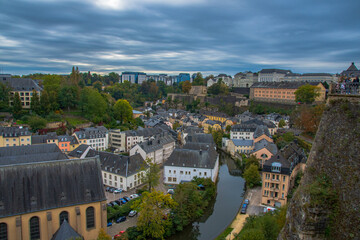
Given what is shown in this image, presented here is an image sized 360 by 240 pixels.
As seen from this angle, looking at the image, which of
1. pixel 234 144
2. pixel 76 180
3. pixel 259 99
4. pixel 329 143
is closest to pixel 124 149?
pixel 234 144

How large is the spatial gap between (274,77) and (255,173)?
3128 inches

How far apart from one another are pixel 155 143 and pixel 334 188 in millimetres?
35070

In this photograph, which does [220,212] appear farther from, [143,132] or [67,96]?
[67,96]

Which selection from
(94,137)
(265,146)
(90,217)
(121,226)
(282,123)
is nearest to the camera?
(90,217)

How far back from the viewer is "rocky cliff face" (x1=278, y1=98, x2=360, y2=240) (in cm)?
789

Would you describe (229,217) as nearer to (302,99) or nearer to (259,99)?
(302,99)

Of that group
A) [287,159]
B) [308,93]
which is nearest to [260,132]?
[287,159]

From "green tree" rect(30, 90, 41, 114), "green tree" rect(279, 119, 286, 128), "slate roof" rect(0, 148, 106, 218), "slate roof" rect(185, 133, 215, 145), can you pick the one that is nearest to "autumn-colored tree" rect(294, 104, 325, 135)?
"green tree" rect(279, 119, 286, 128)

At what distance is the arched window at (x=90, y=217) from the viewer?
63.6 feet

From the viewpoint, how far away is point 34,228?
17906 mm

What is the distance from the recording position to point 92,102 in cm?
5728

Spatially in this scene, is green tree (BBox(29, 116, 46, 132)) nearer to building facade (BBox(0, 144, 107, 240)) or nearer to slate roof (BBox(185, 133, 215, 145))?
slate roof (BBox(185, 133, 215, 145))

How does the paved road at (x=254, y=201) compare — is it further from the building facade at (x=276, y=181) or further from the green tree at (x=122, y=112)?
the green tree at (x=122, y=112)

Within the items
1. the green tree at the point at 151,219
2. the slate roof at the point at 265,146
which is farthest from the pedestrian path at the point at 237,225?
the slate roof at the point at 265,146
